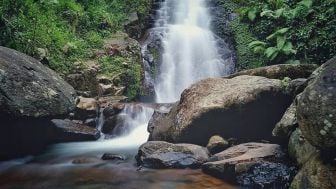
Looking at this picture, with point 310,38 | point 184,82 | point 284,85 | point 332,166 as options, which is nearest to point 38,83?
point 284,85

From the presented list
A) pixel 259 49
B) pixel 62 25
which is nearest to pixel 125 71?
pixel 62 25

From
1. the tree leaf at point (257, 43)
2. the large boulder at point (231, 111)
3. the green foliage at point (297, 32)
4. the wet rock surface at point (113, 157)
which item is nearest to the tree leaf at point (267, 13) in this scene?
the green foliage at point (297, 32)

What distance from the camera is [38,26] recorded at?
38.9ft

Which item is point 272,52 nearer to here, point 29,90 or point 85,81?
point 85,81

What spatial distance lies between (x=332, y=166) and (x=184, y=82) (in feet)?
33.2

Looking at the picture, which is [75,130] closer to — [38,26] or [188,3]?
[38,26]

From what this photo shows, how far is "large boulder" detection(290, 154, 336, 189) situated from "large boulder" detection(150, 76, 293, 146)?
105 inches

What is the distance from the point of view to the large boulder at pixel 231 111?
290 inches

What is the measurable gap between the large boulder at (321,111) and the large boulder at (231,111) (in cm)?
277

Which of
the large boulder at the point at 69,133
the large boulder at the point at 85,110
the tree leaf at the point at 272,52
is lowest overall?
the large boulder at the point at 69,133

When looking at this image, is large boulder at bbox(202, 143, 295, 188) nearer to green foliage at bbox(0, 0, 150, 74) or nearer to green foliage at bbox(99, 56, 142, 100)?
green foliage at bbox(99, 56, 142, 100)

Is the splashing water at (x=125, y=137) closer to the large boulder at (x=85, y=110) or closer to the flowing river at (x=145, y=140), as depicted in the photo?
the flowing river at (x=145, y=140)

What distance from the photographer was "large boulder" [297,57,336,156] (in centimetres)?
419

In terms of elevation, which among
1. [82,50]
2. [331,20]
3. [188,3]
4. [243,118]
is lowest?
[243,118]
